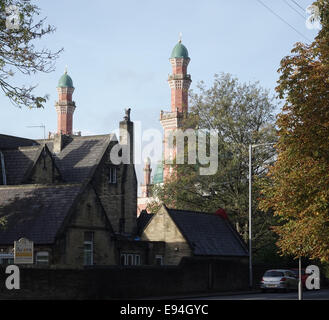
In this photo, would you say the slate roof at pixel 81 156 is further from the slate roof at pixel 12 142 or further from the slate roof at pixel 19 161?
the slate roof at pixel 12 142

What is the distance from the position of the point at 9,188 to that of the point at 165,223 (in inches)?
467

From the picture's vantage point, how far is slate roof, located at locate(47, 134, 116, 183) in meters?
53.7

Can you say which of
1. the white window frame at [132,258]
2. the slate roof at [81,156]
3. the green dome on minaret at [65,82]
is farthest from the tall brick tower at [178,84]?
the white window frame at [132,258]

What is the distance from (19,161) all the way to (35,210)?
42.2ft

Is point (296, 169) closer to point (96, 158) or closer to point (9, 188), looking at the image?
point (9, 188)

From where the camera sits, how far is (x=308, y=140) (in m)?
25.4

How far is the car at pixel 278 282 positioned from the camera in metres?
44.9

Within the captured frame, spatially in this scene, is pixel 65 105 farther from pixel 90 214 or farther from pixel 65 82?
pixel 90 214

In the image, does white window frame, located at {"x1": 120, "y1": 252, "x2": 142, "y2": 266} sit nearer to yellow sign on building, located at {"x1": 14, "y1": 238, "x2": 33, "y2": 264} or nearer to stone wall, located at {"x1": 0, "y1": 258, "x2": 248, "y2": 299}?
stone wall, located at {"x1": 0, "y1": 258, "x2": 248, "y2": 299}

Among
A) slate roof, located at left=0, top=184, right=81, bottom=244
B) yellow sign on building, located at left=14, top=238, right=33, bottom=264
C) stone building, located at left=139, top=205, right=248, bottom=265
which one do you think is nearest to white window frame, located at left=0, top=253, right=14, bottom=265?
slate roof, located at left=0, top=184, right=81, bottom=244

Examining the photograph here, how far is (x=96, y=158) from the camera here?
53969 millimetres

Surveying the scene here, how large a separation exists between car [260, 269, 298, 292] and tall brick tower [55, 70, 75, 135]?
239ft

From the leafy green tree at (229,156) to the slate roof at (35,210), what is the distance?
2062 centimetres
